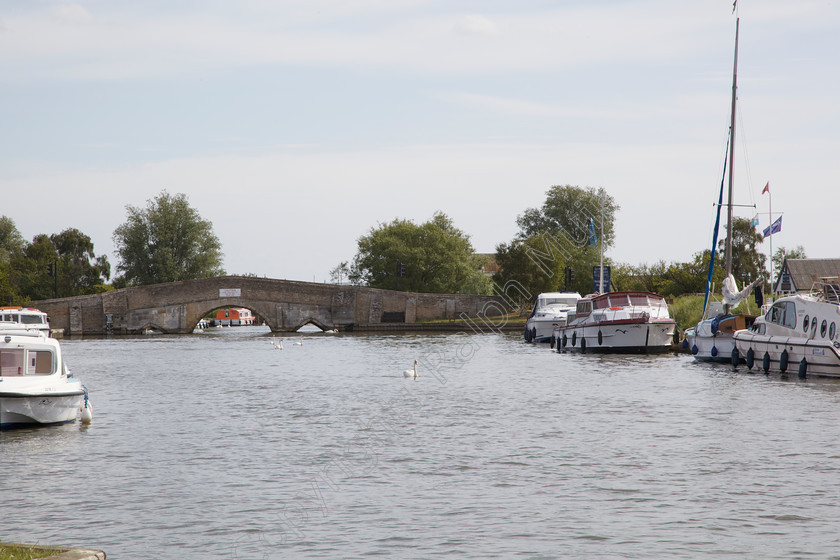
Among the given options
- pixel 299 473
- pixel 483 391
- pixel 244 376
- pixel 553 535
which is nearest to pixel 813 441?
pixel 553 535

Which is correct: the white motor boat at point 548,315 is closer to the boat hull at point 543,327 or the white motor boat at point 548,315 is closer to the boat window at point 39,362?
the boat hull at point 543,327

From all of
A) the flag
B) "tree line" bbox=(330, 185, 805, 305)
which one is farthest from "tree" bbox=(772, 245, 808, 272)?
the flag

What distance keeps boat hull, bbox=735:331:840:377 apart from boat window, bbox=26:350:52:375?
22573 mm

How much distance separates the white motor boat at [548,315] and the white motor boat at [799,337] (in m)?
21.2

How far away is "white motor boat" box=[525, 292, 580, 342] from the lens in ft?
183

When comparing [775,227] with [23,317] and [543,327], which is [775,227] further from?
[23,317]

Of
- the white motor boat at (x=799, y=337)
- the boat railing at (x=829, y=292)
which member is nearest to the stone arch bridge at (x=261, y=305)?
the white motor boat at (x=799, y=337)

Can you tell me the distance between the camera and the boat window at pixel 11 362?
20.7 metres

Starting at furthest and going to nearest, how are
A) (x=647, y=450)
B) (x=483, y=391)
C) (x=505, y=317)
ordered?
(x=505, y=317) → (x=483, y=391) → (x=647, y=450)

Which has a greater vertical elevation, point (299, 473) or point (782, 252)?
point (782, 252)

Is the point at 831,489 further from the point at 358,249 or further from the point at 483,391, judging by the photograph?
the point at 358,249

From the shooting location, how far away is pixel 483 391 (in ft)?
94.7

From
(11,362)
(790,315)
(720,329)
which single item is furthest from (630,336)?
(11,362)

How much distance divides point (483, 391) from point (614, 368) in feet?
29.4
